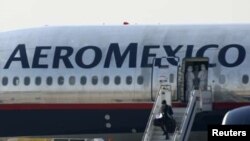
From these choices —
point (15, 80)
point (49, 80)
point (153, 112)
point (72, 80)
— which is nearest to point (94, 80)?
point (72, 80)

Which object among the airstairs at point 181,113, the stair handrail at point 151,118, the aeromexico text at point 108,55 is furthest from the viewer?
the aeromexico text at point 108,55

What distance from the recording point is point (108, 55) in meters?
42.2

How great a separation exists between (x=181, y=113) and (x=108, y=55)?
388 cm

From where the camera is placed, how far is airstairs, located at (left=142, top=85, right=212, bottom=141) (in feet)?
131

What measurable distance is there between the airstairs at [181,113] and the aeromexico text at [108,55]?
126 cm

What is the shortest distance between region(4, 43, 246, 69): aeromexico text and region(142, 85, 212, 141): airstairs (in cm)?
126

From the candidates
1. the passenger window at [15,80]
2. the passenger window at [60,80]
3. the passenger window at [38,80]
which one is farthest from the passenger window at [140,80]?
the passenger window at [15,80]

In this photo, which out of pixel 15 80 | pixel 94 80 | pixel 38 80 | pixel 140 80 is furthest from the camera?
pixel 15 80

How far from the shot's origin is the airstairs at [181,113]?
39.9m

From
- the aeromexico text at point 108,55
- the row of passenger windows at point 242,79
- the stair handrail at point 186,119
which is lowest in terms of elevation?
the stair handrail at point 186,119

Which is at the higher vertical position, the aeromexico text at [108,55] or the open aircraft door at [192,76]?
the aeromexico text at [108,55]

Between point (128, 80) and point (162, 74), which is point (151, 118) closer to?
point (162, 74)

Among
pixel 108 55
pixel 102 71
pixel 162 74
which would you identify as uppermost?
pixel 108 55

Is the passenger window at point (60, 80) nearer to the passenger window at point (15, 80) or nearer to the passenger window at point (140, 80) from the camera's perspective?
the passenger window at point (15, 80)
